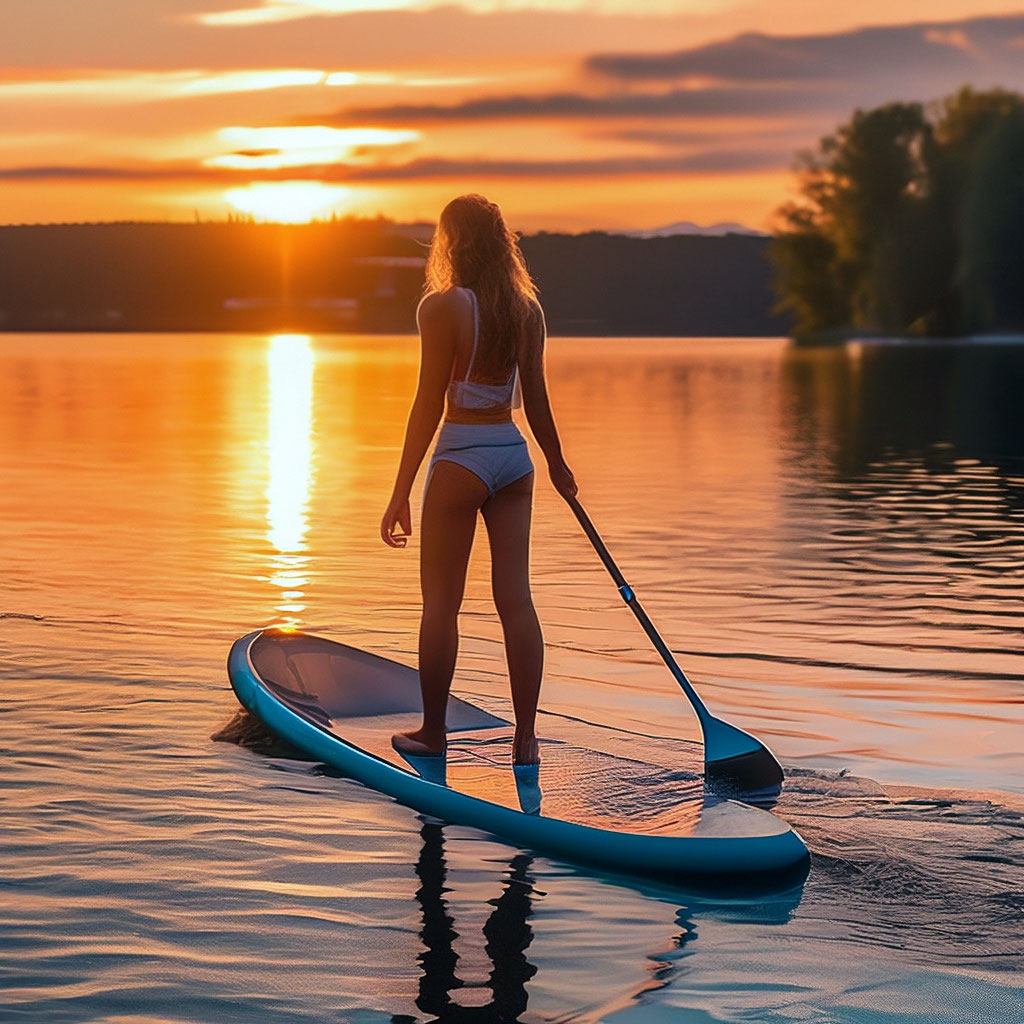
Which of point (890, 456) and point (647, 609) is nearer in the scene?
point (647, 609)

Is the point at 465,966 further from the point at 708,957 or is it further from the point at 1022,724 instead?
the point at 1022,724

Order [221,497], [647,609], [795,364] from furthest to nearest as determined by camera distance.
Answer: [795,364], [221,497], [647,609]

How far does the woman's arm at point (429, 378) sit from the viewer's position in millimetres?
5828

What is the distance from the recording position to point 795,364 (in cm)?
7856

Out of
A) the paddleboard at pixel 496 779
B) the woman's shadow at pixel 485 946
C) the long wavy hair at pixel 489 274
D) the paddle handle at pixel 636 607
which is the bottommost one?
the woman's shadow at pixel 485 946

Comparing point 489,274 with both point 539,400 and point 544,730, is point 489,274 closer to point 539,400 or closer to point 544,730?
point 539,400

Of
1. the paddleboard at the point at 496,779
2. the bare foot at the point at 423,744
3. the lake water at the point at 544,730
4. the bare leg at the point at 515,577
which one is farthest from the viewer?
the bare foot at the point at 423,744

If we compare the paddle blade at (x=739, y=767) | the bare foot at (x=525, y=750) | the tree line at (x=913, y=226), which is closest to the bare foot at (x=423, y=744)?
the bare foot at (x=525, y=750)

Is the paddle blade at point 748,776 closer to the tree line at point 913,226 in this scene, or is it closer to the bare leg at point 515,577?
the bare leg at point 515,577

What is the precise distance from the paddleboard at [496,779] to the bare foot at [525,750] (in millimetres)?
56

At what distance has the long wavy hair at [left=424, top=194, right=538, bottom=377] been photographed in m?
5.84

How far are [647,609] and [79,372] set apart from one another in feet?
186

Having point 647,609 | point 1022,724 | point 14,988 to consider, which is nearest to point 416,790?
point 14,988

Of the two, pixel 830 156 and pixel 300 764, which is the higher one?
pixel 830 156
